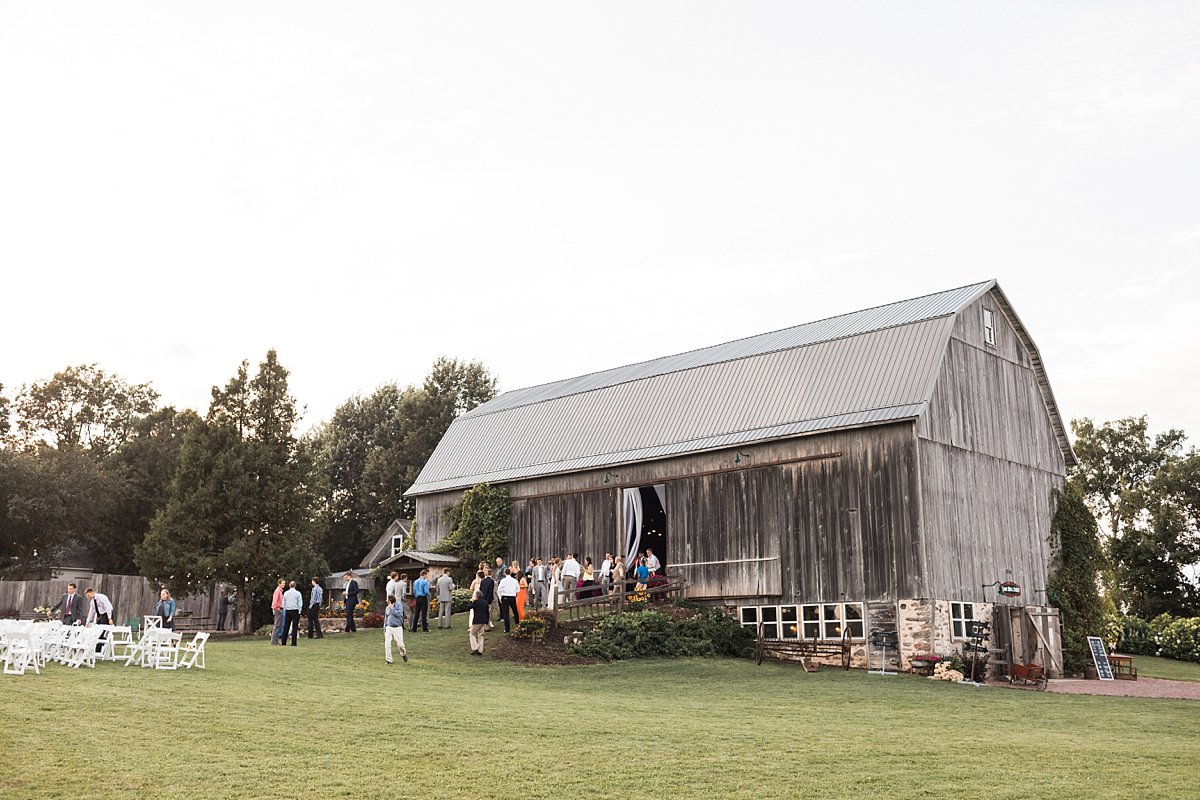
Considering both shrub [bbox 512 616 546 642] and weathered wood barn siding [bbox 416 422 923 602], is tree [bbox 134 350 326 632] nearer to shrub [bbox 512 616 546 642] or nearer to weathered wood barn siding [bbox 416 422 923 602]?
weathered wood barn siding [bbox 416 422 923 602]

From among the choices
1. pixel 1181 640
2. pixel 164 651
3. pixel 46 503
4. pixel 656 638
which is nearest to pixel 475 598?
pixel 656 638

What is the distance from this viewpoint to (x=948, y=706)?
56.0 ft

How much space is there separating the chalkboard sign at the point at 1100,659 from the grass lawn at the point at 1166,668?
2.48m

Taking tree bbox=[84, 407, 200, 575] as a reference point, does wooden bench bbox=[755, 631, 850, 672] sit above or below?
below

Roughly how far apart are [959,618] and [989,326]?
7.93 meters

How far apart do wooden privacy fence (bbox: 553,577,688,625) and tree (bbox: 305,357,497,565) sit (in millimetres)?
31229

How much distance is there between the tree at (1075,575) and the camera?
89.2ft

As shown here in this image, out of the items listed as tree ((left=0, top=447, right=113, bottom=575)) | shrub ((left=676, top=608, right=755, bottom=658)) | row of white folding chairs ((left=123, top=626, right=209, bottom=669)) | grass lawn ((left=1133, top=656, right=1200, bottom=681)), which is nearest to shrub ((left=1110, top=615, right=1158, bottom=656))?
grass lawn ((left=1133, top=656, right=1200, bottom=681))

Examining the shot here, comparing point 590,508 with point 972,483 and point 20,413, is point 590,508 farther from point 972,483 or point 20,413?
point 20,413

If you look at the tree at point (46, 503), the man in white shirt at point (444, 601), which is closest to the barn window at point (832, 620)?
the man in white shirt at point (444, 601)

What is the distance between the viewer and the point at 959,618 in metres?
24.4

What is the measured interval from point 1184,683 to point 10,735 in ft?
80.6

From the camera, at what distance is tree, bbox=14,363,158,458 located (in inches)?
2318

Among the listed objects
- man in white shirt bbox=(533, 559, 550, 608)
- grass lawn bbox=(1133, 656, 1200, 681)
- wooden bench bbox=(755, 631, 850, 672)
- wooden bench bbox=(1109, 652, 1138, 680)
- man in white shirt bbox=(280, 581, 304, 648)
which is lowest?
grass lawn bbox=(1133, 656, 1200, 681)
